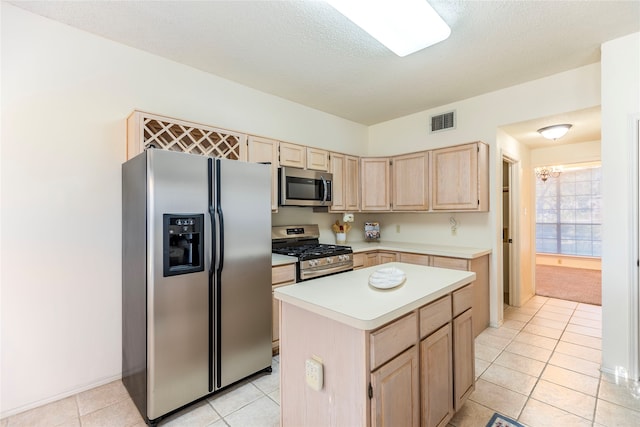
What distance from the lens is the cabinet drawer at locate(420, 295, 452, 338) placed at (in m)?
1.55

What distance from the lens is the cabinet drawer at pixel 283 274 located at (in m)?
2.69

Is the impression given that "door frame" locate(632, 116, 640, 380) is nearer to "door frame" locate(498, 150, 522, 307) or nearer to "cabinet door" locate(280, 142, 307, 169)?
"door frame" locate(498, 150, 522, 307)

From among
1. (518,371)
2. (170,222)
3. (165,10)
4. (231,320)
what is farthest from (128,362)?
(518,371)

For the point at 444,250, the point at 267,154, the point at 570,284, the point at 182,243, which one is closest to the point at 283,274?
the point at 182,243

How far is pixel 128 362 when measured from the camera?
2234 mm

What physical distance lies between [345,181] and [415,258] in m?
1.29

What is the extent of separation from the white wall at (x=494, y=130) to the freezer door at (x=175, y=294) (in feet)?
10.1

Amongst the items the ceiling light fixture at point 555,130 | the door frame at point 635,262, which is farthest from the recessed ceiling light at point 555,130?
the door frame at point 635,262

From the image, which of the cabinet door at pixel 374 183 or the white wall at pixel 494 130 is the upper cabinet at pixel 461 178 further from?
the cabinet door at pixel 374 183

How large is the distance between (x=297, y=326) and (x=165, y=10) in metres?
2.23

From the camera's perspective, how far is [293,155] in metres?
3.34

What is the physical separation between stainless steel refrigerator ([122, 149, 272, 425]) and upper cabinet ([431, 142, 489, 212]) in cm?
220

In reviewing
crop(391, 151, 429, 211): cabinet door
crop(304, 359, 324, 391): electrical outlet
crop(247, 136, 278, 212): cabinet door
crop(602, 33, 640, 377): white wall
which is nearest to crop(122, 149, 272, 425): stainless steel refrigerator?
crop(247, 136, 278, 212): cabinet door

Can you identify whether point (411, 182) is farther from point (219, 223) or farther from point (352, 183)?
point (219, 223)
